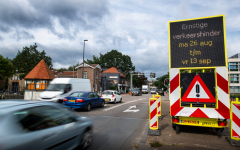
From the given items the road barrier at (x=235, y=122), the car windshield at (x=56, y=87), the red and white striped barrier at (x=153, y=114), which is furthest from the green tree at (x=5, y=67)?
the road barrier at (x=235, y=122)

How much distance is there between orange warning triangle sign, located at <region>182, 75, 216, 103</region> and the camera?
557 cm

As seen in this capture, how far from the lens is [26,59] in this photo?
4216 centimetres

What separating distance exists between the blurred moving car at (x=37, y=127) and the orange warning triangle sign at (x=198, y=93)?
148 inches

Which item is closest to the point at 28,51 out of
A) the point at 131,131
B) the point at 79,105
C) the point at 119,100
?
the point at 119,100

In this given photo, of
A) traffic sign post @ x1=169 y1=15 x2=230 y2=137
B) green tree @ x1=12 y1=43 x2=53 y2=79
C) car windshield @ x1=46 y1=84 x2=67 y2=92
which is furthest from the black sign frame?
green tree @ x1=12 y1=43 x2=53 y2=79

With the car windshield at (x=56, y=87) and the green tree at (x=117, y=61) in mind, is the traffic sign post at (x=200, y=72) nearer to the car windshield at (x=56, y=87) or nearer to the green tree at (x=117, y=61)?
the car windshield at (x=56, y=87)

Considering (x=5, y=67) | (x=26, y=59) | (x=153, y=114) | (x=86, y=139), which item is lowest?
(x=86, y=139)

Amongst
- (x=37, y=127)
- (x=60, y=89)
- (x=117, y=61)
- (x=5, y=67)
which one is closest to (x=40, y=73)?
(x=5, y=67)

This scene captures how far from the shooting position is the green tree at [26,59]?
40.8 meters

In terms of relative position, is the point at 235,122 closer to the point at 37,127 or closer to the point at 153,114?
the point at 153,114

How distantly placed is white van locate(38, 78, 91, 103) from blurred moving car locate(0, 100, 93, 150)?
9.55 metres

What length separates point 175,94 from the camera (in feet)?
18.8

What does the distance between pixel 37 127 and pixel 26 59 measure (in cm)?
4528

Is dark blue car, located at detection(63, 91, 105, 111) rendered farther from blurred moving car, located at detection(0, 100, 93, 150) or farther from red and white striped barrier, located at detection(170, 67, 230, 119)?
blurred moving car, located at detection(0, 100, 93, 150)
